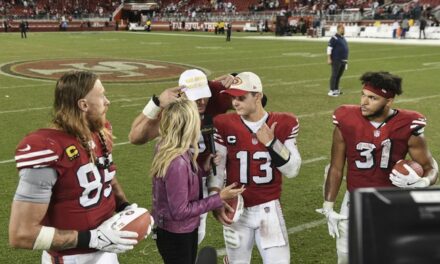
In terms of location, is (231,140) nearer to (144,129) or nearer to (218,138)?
(218,138)

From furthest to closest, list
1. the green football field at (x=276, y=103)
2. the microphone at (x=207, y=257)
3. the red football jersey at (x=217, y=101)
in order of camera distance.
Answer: the green football field at (x=276, y=103), the red football jersey at (x=217, y=101), the microphone at (x=207, y=257)

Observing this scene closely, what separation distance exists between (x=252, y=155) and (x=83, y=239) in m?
1.26

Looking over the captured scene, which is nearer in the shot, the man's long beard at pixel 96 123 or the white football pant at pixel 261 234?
the man's long beard at pixel 96 123

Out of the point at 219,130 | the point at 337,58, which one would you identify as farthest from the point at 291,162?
the point at 337,58

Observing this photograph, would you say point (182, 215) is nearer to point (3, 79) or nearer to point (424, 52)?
point (3, 79)

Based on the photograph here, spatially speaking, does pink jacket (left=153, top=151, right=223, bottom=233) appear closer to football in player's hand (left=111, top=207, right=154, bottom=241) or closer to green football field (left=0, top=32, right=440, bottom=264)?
football in player's hand (left=111, top=207, right=154, bottom=241)

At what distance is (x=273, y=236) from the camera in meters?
3.08

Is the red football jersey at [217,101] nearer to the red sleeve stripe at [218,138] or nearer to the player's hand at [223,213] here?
the red sleeve stripe at [218,138]

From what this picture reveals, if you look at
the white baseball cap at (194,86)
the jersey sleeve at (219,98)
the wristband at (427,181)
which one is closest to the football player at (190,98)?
the white baseball cap at (194,86)

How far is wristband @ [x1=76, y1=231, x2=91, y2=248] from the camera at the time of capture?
86.7 inches

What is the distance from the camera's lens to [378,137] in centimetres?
309

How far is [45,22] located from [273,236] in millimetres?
46496

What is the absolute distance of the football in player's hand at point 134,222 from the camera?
2293 mm

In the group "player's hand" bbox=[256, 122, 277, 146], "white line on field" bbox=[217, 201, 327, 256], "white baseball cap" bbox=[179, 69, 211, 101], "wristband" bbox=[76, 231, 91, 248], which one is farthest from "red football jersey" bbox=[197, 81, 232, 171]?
"wristband" bbox=[76, 231, 91, 248]
